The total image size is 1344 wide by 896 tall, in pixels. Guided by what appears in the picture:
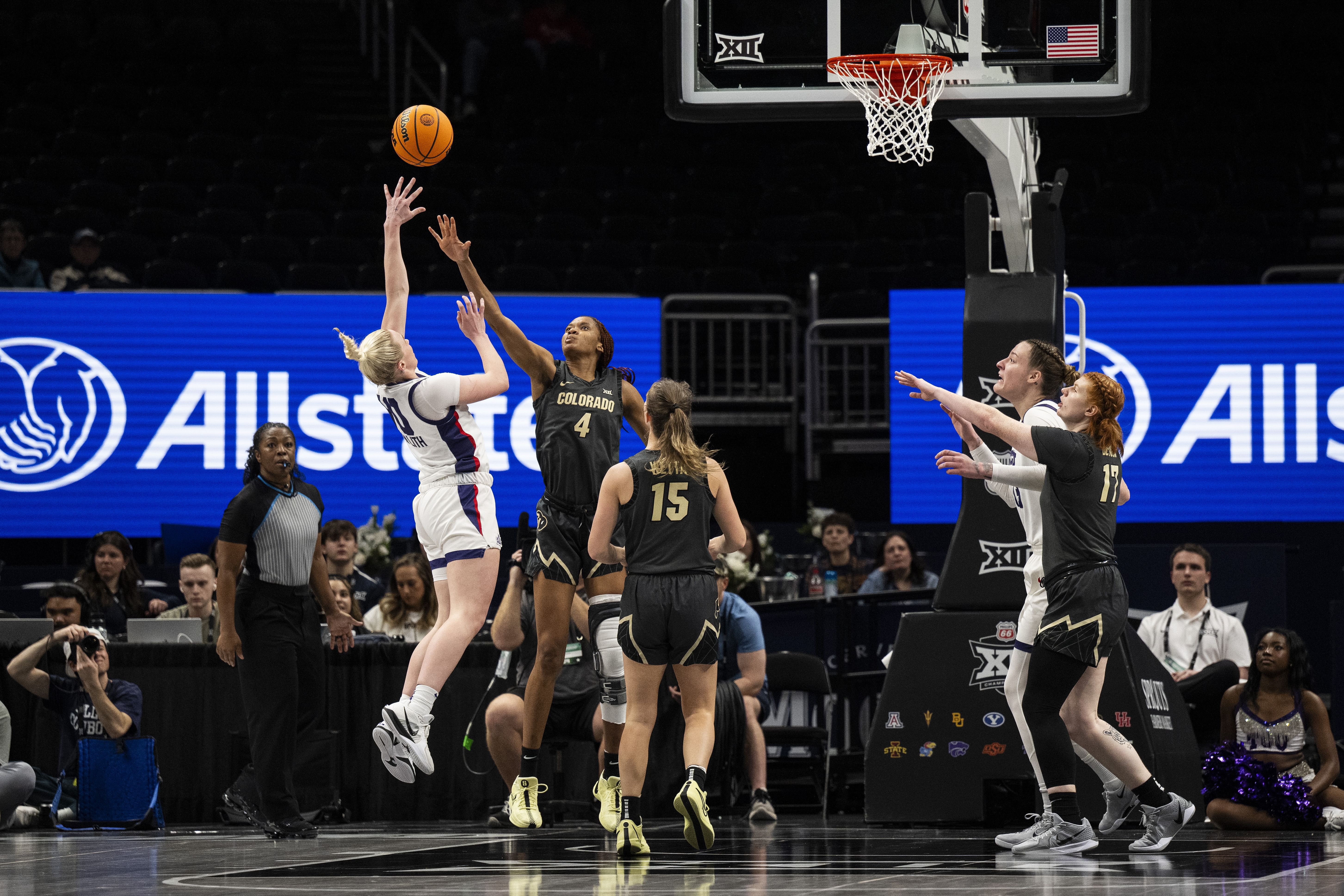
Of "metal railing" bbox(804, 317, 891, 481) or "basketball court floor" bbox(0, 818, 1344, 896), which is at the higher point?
"metal railing" bbox(804, 317, 891, 481)

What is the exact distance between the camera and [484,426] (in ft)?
45.1

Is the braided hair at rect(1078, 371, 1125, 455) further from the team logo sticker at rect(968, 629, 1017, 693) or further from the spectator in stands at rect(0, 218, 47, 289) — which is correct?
the spectator in stands at rect(0, 218, 47, 289)

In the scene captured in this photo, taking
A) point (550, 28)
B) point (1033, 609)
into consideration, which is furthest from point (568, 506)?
point (550, 28)

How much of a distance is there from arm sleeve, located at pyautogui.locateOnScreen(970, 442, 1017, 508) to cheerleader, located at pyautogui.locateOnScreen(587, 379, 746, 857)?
3.69 ft

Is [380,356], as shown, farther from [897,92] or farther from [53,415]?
[53,415]

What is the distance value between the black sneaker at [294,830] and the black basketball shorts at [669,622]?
90.6 inches

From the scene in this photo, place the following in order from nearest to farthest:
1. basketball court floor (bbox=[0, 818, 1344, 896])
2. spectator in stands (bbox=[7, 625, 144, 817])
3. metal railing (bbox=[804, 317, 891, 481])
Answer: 1. basketball court floor (bbox=[0, 818, 1344, 896])
2. spectator in stands (bbox=[7, 625, 144, 817])
3. metal railing (bbox=[804, 317, 891, 481])

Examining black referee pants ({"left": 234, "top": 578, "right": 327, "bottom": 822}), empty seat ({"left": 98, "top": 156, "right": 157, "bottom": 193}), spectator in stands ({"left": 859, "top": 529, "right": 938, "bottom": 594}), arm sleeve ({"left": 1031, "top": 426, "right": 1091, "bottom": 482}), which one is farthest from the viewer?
empty seat ({"left": 98, "top": 156, "right": 157, "bottom": 193})

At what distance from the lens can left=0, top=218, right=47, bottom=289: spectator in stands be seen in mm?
14578

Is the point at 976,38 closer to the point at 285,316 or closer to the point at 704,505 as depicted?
the point at 704,505

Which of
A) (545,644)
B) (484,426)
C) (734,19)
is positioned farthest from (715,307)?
(545,644)

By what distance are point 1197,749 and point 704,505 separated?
3660 mm

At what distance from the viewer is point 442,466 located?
7914mm

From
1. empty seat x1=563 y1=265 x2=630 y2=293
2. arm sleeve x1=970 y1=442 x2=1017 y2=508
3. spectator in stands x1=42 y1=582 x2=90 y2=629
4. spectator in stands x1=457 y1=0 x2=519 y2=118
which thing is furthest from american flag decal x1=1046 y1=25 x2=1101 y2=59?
spectator in stands x1=457 y1=0 x2=519 y2=118
